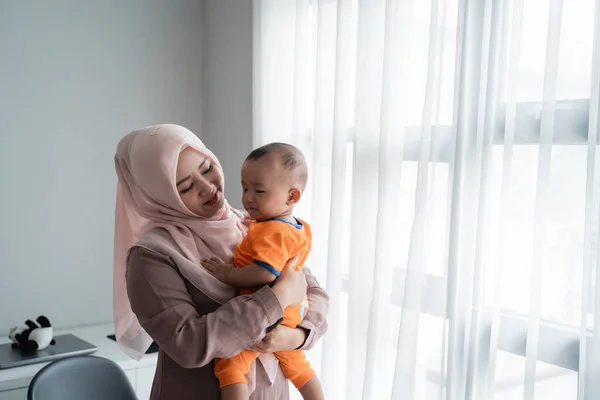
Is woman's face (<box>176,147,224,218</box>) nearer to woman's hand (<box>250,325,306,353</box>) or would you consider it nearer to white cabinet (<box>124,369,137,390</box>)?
woman's hand (<box>250,325,306,353</box>)

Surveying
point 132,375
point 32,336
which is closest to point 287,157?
point 132,375

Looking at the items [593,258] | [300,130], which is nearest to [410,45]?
[300,130]

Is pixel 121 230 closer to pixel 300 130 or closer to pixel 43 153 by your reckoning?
pixel 300 130

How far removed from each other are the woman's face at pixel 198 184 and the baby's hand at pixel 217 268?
0.13m

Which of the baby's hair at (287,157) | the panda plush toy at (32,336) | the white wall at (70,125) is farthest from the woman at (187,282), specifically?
the white wall at (70,125)

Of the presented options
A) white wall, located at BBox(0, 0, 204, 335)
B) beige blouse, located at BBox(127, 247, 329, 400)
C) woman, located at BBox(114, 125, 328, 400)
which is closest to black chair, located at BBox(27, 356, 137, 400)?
woman, located at BBox(114, 125, 328, 400)

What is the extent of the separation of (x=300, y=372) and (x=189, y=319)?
431mm

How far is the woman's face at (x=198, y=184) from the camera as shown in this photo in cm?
157

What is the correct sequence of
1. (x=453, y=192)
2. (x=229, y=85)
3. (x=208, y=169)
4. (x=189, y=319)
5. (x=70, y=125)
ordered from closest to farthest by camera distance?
(x=189, y=319), (x=208, y=169), (x=453, y=192), (x=70, y=125), (x=229, y=85)

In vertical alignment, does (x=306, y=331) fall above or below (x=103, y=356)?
above

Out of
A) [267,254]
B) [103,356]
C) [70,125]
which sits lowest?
[103,356]

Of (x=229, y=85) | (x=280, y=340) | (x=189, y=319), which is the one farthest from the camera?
(x=229, y=85)

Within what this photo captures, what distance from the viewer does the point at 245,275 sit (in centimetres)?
146

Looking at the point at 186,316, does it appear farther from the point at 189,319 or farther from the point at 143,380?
the point at 143,380
